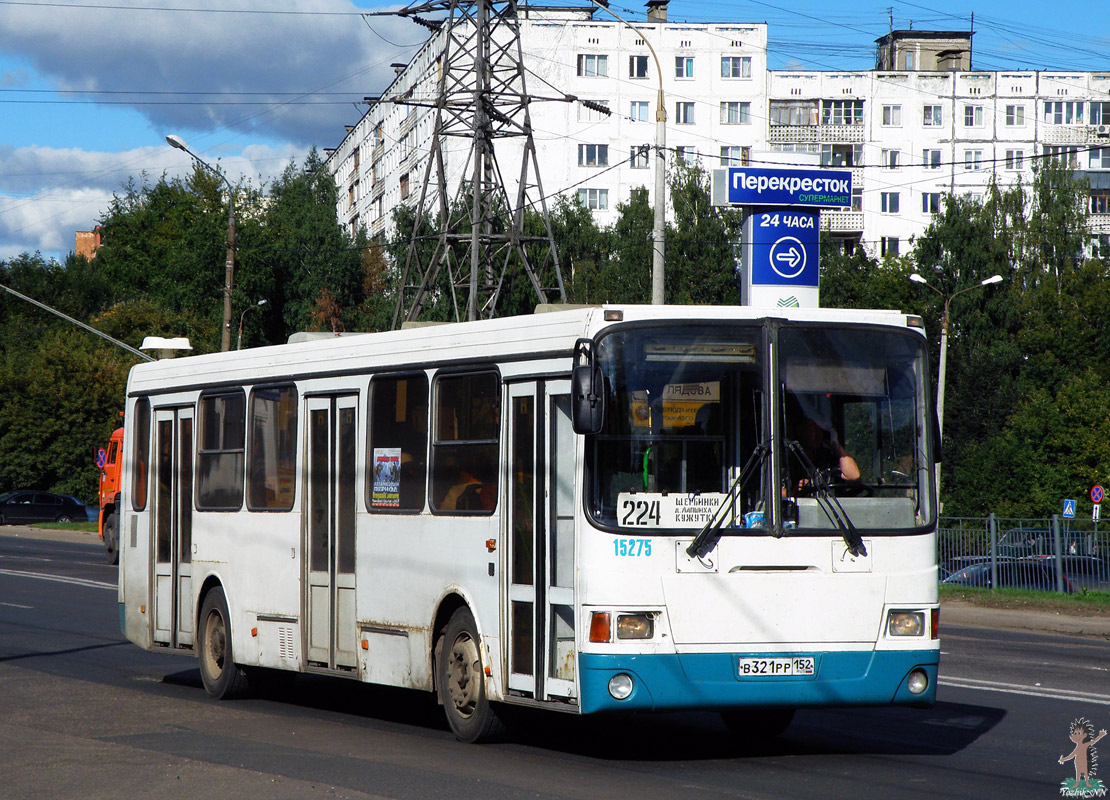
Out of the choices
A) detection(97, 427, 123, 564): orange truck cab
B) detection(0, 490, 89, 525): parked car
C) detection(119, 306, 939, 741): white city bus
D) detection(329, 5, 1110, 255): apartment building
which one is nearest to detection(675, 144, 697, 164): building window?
detection(329, 5, 1110, 255): apartment building

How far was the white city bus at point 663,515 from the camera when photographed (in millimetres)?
8531

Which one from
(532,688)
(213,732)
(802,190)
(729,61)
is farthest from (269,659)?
(729,61)

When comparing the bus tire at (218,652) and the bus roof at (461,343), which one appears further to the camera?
the bus tire at (218,652)

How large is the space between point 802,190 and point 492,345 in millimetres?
17835

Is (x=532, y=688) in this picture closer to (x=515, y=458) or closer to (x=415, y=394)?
(x=515, y=458)

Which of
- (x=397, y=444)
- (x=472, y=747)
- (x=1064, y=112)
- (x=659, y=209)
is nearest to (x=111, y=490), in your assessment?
(x=659, y=209)

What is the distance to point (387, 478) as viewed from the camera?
35.1ft

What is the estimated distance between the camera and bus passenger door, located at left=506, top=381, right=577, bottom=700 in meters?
8.76

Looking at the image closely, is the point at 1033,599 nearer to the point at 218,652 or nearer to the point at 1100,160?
the point at 218,652

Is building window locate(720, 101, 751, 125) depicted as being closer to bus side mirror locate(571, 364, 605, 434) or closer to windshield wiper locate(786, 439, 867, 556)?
windshield wiper locate(786, 439, 867, 556)

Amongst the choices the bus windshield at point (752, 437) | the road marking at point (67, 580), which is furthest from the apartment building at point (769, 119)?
the bus windshield at point (752, 437)

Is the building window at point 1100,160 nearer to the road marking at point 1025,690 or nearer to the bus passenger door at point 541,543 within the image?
the road marking at point 1025,690

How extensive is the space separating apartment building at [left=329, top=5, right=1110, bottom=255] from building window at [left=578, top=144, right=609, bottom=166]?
0.08 metres

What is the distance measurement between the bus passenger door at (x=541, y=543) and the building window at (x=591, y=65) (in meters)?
74.2
